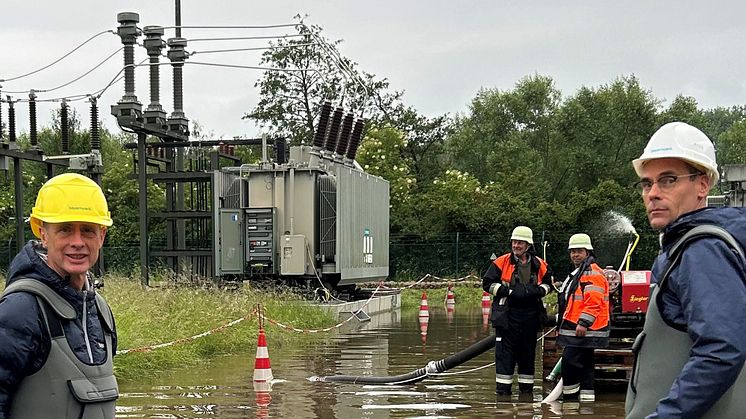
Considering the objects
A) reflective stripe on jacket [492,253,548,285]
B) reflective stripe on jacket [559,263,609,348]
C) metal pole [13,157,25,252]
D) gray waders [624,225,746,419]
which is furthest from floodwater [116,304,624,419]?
gray waders [624,225,746,419]

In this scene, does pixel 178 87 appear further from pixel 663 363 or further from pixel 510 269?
pixel 663 363

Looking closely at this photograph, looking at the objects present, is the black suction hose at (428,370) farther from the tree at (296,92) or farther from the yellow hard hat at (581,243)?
the tree at (296,92)

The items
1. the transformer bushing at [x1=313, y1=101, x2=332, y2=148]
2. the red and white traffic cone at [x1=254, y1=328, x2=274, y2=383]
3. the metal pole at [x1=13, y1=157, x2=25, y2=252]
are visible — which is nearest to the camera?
the red and white traffic cone at [x1=254, y1=328, x2=274, y2=383]

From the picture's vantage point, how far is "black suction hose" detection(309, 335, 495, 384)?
38.1 feet

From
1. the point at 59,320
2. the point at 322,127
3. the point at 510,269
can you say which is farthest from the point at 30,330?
the point at 322,127

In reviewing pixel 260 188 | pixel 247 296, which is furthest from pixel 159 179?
pixel 247 296

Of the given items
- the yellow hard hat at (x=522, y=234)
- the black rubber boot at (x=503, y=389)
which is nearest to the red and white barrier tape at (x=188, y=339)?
the black rubber boot at (x=503, y=389)

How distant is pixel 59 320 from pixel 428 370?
905cm

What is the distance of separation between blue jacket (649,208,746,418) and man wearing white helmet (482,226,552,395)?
814 cm

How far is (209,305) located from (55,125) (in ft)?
137

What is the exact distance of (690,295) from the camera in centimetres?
304

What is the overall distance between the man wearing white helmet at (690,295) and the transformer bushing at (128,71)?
63.6 ft

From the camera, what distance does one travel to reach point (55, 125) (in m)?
55.7

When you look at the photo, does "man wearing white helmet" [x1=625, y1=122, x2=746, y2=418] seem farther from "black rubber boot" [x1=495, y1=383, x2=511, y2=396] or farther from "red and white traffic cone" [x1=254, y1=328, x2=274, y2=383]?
"red and white traffic cone" [x1=254, y1=328, x2=274, y2=383]
